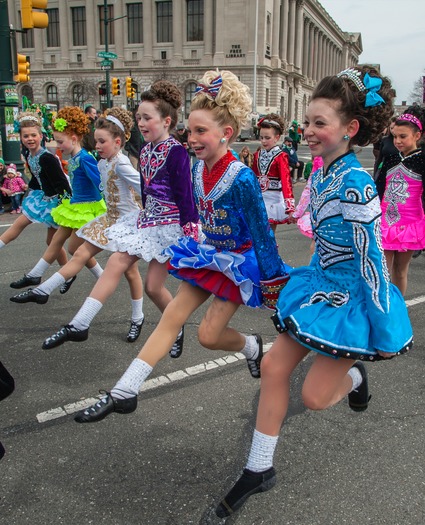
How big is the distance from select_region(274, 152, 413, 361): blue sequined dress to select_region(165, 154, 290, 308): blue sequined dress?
0.38 m

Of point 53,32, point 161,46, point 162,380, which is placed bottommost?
point 162,380

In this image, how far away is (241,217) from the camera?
3.03 metres

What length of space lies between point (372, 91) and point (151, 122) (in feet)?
6.29

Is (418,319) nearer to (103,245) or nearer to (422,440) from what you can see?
(422,440)

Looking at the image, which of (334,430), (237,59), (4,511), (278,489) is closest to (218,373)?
(334,430)

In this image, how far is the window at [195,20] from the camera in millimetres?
71938

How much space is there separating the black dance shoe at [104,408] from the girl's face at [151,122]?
2.03 meters

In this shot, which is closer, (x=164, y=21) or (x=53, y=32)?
(x=164, y=21)

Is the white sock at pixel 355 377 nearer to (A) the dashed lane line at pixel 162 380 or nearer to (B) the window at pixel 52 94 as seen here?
(A) the dashed lane line at pixel 162 380

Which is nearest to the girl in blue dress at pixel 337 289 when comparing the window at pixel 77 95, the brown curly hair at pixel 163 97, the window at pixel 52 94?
the brown curly hair at pixel 163 97

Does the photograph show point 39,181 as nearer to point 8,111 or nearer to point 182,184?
point 182,184

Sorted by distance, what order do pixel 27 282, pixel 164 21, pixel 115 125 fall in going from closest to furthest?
pixel 115 125 → pixel 27 282 → pixel 164 21

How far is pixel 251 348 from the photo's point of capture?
3.46 metres

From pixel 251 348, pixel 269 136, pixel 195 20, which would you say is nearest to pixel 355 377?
pixel 251 348
